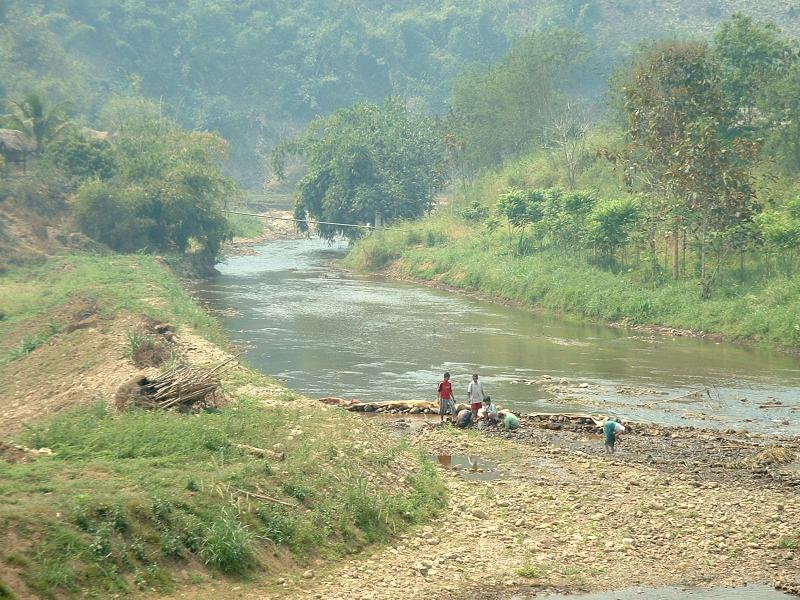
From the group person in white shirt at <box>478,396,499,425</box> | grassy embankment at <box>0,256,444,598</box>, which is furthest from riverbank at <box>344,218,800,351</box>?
grassy embankment at <box>0,256,444,598</box>

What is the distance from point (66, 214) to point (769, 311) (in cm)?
3214

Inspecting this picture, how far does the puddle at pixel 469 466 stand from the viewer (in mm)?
19967

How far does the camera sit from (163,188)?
54156 mm

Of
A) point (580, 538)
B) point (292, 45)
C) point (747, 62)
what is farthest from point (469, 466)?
point (292, 45)

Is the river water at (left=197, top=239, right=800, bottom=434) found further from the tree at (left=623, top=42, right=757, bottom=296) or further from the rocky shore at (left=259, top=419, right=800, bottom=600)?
the tree at (left=623, top=42, right=757, bottom=296)

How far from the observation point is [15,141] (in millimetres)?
55312

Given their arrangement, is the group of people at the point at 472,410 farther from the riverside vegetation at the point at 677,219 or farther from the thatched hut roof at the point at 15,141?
the thatched hut roof at the point at 15,141

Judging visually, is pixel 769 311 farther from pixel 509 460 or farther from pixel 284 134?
pixel 284 134

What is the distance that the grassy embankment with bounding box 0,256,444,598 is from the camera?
42.5 ft

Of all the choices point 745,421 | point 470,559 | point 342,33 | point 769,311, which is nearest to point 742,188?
point 769,311

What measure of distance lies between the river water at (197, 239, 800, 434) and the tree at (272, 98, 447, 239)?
16.0 meters

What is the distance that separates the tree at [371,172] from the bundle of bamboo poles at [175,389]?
45668mm

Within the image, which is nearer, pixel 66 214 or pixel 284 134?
pixel 66 214

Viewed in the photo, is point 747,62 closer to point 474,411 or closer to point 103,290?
point 103,290
